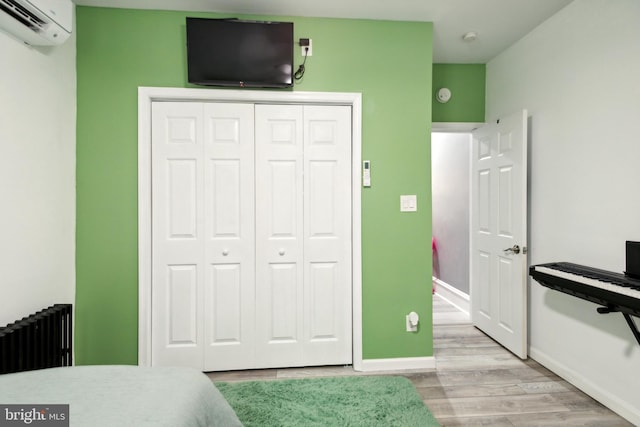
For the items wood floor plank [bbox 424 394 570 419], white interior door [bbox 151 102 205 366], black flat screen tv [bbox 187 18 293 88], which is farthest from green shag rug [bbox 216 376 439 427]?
black flat screen tv [bbox 187 18 293 88]

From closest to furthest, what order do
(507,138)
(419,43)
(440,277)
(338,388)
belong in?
(338,388) → (419,43) → (507,138) → (440,277)

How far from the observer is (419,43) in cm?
Answer: 260

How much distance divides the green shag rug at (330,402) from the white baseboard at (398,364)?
0.17 meters

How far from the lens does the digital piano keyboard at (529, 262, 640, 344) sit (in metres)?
1.65

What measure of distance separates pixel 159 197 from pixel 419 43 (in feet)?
7.90

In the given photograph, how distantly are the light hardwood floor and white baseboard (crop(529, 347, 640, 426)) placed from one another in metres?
0.04

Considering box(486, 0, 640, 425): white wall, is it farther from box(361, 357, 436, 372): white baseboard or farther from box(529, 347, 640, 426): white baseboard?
box(361, 357, 436, 372): white baseboard

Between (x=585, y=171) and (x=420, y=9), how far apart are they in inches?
66.1

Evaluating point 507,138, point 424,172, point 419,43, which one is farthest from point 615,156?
point 419,43

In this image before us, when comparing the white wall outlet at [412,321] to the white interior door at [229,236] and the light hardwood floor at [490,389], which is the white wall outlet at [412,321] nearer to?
the light hardwood floor at [490,389]

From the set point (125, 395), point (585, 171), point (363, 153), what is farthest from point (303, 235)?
point (585, 171)

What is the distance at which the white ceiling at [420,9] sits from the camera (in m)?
2.33

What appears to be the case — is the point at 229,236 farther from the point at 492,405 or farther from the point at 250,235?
the point at 492,405

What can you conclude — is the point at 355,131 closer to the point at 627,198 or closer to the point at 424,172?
the point at 424,172
